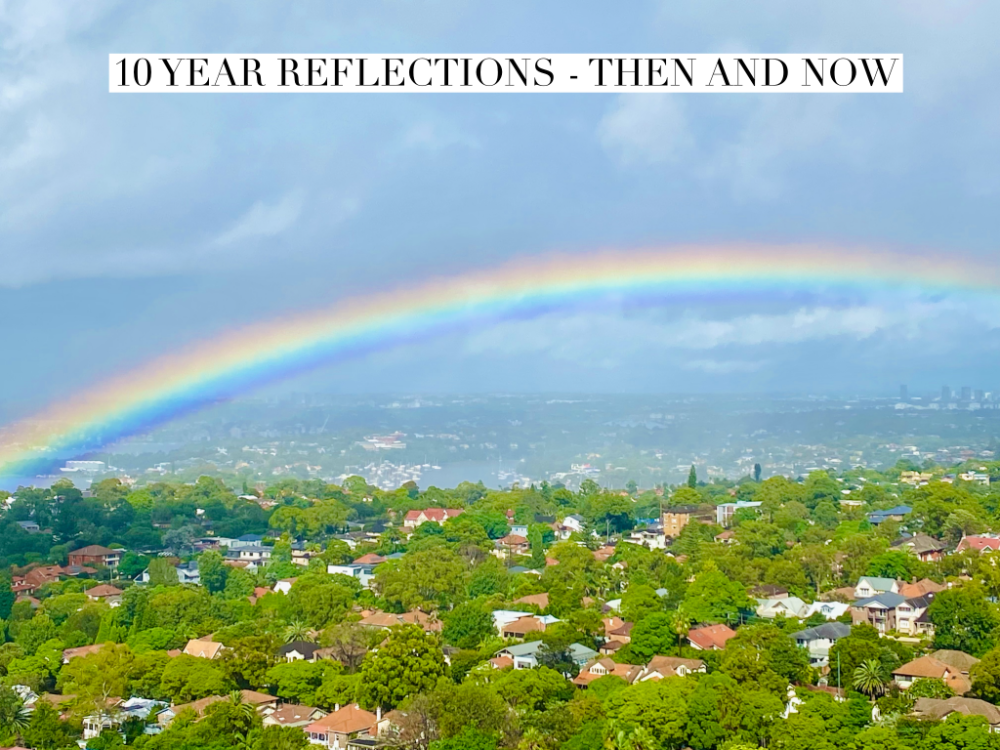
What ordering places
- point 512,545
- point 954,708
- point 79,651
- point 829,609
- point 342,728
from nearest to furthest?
point 954,708
point 342,728
point 79,651
point 829,609
point 512,545

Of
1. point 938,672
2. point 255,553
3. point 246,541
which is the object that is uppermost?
point 938,672

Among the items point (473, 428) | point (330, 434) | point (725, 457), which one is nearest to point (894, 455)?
point (725, 457)

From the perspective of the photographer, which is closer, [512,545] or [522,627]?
[522,627]

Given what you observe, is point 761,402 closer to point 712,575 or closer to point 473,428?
point 473,428

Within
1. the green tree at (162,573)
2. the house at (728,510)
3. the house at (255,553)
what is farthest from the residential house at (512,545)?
the green tree at (162,573)

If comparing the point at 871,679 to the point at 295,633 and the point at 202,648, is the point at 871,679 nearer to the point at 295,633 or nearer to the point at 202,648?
the point at 295,633

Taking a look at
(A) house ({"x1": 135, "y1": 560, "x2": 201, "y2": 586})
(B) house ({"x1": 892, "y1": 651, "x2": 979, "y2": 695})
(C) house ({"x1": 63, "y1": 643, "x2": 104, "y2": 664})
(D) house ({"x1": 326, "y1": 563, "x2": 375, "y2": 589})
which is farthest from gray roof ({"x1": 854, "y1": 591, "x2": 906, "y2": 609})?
(A) house ({"x1": 135, "y1": 560, "x2": 201, "y2": 586})

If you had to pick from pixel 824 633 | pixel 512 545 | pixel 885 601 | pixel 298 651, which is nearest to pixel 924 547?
pixel 885 601
